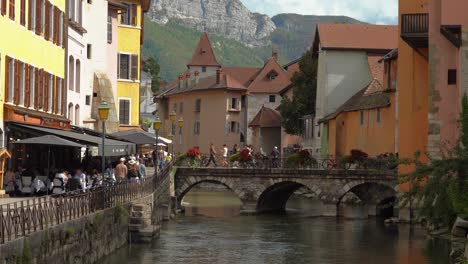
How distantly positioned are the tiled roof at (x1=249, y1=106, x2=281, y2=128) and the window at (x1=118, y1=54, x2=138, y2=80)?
51.8m

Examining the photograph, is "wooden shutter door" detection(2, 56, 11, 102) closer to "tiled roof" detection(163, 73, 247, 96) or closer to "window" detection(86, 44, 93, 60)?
"window" detection(86, 44, 93, 60)

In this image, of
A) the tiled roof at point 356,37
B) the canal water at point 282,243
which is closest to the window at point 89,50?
the canal water at point 282,243

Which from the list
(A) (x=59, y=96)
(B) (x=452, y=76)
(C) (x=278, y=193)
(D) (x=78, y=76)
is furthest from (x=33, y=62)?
(C) (x=278, y=193)

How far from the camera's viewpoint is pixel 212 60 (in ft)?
461

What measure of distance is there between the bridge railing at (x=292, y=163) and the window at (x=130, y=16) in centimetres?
1053

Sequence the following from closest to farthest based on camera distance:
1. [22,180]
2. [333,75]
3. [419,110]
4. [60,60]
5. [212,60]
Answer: [22,180] → [60,60] → [419,110] → [333,75] → [212,60]

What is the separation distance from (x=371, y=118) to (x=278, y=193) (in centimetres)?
819

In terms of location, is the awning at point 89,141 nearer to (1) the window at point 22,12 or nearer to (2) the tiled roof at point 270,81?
(1) the window at point 22,12

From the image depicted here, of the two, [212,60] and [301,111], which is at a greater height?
[212,60]

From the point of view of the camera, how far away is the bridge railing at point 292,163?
66062 mm

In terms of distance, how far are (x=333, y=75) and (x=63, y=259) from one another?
5976 centimetres

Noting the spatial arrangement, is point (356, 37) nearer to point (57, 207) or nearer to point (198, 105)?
point (198, 105)

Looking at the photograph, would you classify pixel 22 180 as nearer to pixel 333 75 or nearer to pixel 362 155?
pixel 362 155

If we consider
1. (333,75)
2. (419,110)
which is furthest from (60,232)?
(333,75)
